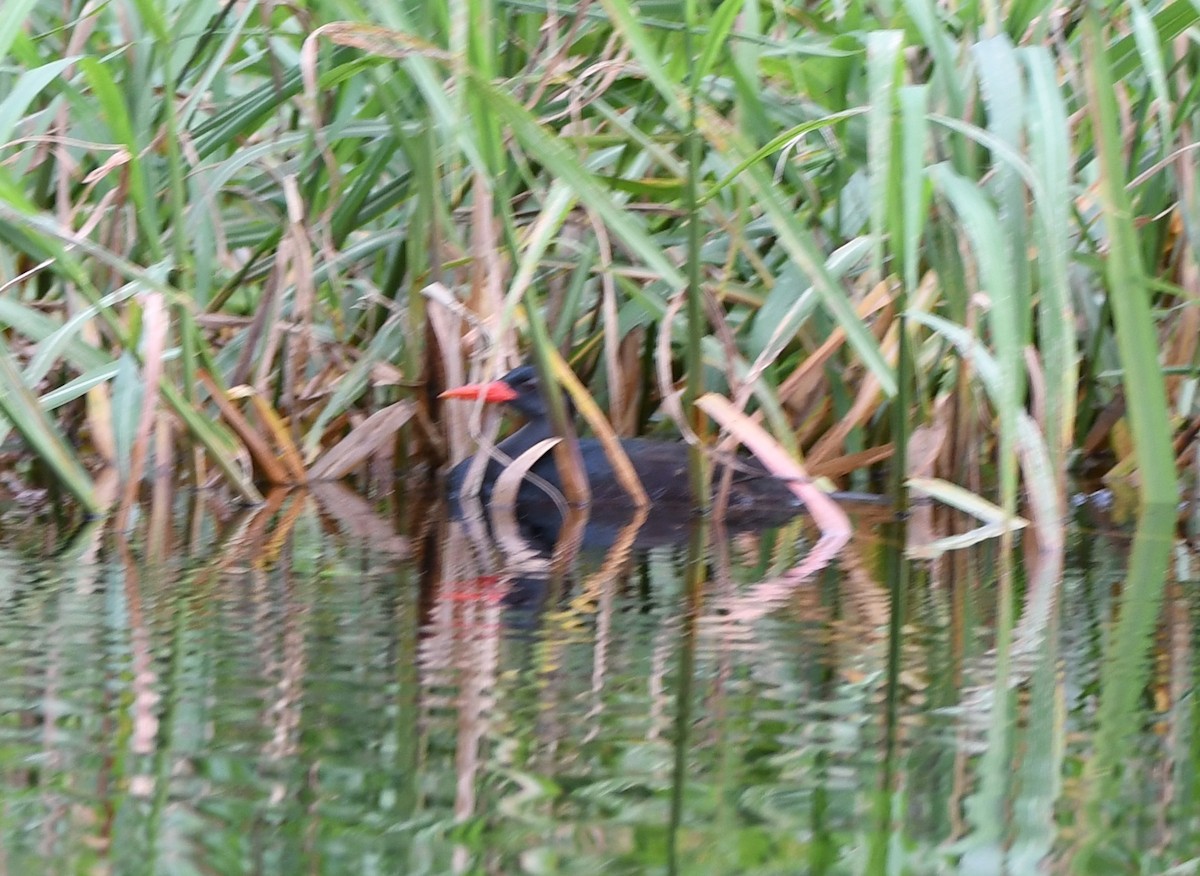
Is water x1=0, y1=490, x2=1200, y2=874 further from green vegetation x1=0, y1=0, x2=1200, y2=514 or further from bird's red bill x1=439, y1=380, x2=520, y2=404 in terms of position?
bird's red bill x1=439, y1=380, x2=520, y2=404

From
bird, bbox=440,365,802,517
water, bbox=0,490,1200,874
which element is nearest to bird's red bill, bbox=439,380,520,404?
bird, bbox=440,365,802,517

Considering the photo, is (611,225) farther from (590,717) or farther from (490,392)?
(590,717)

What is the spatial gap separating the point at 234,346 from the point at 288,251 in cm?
40

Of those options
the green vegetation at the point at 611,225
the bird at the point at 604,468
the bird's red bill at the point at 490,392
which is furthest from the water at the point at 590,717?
the bird's red bill at the point at 490,392

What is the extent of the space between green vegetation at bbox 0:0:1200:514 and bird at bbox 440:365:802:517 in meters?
0.15

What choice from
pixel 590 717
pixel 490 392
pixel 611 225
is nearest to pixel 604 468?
pixel 490 392

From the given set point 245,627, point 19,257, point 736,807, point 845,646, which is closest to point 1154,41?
point 845,646

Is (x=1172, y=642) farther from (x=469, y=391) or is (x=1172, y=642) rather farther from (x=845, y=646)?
(x=469, y=391)

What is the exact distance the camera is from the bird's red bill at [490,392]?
4.54 m

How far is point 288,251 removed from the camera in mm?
4633

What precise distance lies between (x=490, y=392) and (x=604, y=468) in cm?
33

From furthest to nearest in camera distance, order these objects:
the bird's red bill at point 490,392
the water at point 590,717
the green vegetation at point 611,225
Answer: the bird's red bill at point 490,392 < the green vegetation at point 611,225 < the water at point 590,717

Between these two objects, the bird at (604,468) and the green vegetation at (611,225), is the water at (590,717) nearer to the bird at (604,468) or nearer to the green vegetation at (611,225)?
the green vegetation at (611,225)

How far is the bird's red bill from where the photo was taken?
4535mm
